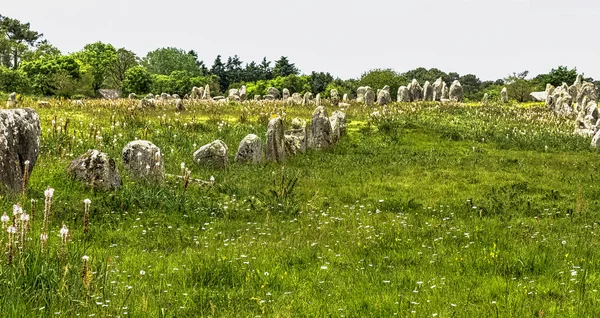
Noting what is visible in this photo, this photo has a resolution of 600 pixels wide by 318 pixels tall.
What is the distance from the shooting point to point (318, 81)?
3711 inches

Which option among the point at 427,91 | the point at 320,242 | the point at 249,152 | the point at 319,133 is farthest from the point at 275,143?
the point at 427,91

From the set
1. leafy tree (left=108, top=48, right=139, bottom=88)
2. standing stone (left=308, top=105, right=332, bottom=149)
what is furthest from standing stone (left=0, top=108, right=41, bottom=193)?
leafy tree (left=108, top=48, right=139, bottom=88)

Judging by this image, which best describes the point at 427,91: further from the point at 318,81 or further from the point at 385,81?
the point at 318,81

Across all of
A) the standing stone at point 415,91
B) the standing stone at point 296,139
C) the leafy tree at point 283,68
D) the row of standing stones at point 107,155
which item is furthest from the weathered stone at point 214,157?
the leafy tree at point 283,68

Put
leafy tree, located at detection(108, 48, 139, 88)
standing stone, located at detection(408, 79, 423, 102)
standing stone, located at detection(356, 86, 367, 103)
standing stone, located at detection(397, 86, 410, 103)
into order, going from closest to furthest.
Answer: standing stone, located at detection(356, 86, 367, 103), standing stone, located at detection(397, 86, 410, 103), standing stone, located at detection(408, 79, 423, 102), leafy tree, located at detection(108, 48, 139, 88)

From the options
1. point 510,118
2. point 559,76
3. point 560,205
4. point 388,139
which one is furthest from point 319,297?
point 559,76

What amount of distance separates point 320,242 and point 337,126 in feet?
56.5

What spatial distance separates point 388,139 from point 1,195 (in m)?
19.9

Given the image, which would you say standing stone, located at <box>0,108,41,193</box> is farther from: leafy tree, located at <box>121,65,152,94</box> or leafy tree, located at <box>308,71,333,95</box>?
leafy tree, located at <box>308,71,333,95</box>

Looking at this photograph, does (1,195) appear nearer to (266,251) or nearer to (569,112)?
(266,251)

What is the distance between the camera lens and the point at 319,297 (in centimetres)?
703

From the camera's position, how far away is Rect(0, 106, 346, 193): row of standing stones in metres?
11.9

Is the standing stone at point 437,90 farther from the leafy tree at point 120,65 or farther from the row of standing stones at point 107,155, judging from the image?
the leafy tree at point 120,65

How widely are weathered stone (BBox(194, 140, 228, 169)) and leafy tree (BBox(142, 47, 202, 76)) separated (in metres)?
103
